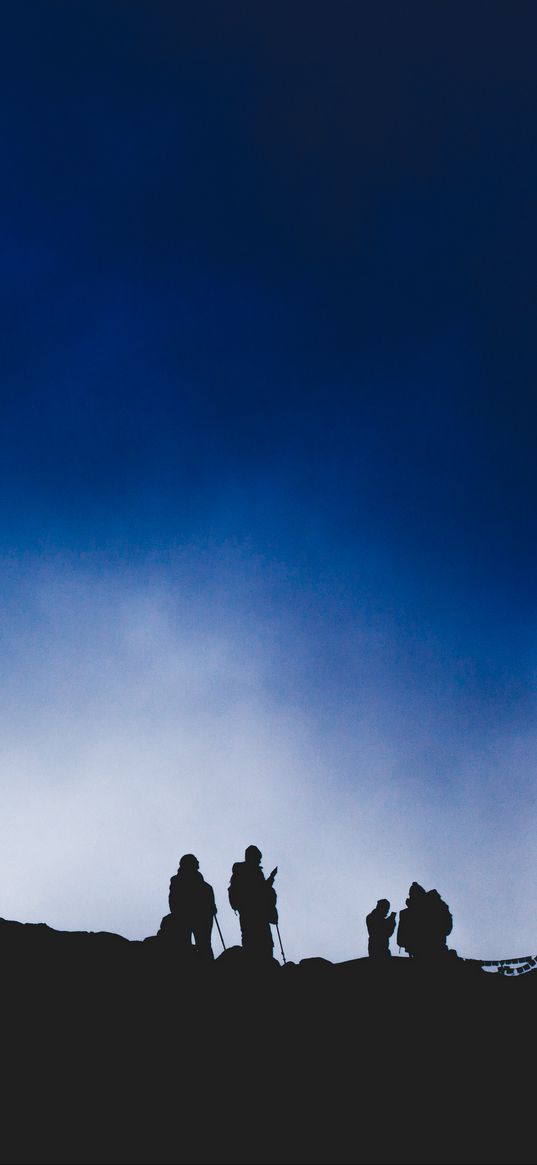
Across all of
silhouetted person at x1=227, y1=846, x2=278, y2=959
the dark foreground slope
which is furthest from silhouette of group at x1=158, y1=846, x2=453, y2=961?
the dark foreground slope

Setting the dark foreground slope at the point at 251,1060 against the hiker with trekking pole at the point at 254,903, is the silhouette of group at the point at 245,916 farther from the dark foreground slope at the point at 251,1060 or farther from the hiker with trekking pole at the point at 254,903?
the dark foreground slope at the point at 251,1060

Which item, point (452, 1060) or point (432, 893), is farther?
point (432, 893)

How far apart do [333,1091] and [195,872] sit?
21.3 ft

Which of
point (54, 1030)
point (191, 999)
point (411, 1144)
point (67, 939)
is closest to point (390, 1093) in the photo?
point (411, 1144)

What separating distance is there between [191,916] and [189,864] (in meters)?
1.27

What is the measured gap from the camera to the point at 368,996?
16281 mm

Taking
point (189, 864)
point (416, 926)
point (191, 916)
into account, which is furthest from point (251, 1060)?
point (416, 926)

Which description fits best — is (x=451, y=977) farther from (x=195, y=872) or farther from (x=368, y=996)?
(x=195, y=872)

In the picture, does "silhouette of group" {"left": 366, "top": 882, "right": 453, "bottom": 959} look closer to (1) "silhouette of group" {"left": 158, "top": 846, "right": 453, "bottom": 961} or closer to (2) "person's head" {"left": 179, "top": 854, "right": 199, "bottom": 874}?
(1) "silhouette of group" {"left": 158, "top": 846, "right": 453, "bottom": 961}

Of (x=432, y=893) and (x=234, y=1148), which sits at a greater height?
(x=432, y=893)

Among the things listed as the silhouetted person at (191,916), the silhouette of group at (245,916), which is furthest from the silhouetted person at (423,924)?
the silhouetted person at (191,916)

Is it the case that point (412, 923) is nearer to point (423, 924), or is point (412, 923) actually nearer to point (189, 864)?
point (423, 924)

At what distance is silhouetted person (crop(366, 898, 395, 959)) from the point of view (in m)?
21.1

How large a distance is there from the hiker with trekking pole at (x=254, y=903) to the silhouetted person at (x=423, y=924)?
4281 mm
